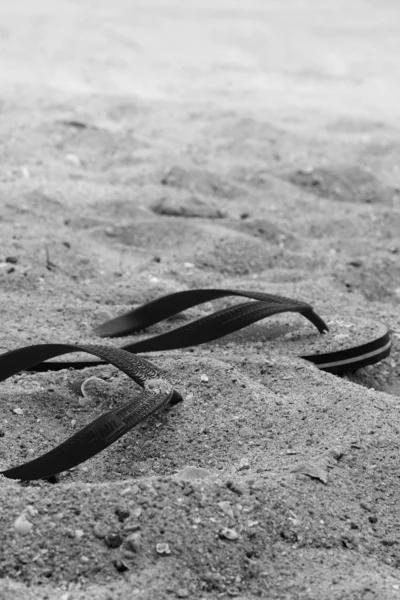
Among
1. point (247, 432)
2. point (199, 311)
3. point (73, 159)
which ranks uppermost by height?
point (247, 432)

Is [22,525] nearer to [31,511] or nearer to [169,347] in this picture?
[31,511]

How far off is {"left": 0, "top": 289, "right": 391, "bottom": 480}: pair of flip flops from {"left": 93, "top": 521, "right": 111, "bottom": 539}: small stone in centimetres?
21

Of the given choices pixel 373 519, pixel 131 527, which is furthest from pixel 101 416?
pixel 373 519

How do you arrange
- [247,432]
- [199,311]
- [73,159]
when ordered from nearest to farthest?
[247,432] < [199,311] < [73,159]

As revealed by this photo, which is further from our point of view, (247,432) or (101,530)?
(247,432)

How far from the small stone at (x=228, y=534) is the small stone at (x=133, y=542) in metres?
0.12

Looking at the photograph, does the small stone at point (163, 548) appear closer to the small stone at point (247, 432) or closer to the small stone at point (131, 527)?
the small stone at point (131, 527)

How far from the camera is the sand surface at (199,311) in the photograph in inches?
48.7

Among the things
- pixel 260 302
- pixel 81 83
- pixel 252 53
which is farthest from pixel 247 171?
pixel 252 53

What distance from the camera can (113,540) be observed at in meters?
1.23

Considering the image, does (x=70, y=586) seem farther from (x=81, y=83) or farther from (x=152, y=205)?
(x=81, y=83)

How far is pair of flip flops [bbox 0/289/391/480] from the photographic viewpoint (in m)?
1.49

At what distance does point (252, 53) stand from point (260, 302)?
6.02 meters

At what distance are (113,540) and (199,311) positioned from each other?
1.20m
